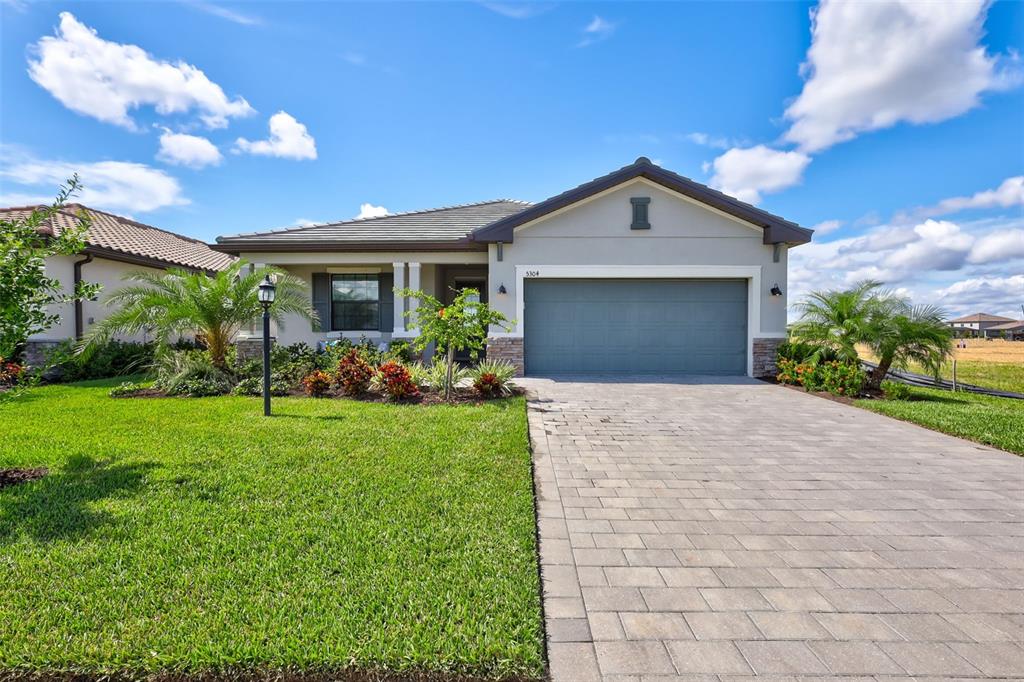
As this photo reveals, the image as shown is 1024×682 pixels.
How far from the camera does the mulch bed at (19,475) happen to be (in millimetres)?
4152

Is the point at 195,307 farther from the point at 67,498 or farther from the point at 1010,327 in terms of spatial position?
the point at 1010,327

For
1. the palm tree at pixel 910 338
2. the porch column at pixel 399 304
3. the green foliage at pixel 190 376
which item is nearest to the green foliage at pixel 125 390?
the green foliage at pixel 190 376

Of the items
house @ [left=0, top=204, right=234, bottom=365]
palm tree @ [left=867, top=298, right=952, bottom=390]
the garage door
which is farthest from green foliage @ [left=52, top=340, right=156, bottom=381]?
palm tree @ [left=867, top=298, right=952, bottom=390]

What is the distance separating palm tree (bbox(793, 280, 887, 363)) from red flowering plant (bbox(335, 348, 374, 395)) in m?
9.80

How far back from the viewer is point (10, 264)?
4.13 meters

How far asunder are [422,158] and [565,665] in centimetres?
1254

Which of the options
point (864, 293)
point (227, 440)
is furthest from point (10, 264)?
point (864, 293)

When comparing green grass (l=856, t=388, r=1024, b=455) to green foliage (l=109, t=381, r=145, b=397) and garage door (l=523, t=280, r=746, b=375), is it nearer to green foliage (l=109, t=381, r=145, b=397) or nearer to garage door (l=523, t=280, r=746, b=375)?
garage door (l=523, t=280, r=746, b=375)

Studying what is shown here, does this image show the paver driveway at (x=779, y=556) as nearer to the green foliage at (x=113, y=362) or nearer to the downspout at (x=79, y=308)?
the green foliage at (x=113, y=362)

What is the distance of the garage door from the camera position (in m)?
11.5

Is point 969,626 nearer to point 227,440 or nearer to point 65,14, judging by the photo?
point 227,440

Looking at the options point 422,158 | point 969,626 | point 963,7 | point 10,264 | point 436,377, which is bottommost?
point 969,626

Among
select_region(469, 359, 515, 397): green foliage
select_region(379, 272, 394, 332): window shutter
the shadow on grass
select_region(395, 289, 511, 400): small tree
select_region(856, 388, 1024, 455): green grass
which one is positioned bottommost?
the shadow on grass

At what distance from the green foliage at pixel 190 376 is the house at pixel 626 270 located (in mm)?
3661
